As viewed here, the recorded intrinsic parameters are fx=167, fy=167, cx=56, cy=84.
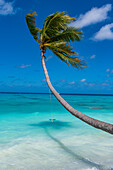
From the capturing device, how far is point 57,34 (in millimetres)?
7160

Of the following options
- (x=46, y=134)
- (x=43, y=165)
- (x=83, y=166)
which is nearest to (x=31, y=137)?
(x=46, y=134)

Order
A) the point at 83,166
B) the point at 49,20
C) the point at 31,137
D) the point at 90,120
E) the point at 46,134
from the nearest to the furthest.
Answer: the point at 90,120
the point at 83,166
the point at 49,20
the point at 31,137
the point at 46,134

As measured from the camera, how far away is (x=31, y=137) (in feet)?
26.1

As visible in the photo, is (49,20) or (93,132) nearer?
(49,20)

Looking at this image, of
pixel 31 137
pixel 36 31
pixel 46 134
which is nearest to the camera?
pixel 36 31

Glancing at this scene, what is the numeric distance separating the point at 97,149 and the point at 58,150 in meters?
1.46

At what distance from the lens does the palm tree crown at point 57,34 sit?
6691 mm

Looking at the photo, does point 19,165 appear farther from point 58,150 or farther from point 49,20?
point 49,20

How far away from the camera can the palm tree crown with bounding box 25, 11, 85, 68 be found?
6691mm

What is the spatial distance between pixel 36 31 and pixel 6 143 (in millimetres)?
4890

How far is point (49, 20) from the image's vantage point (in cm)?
673

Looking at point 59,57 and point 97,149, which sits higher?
point 59,57

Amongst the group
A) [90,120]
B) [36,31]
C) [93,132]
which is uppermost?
[36,31]

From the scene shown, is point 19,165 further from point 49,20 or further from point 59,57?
point 49,20
